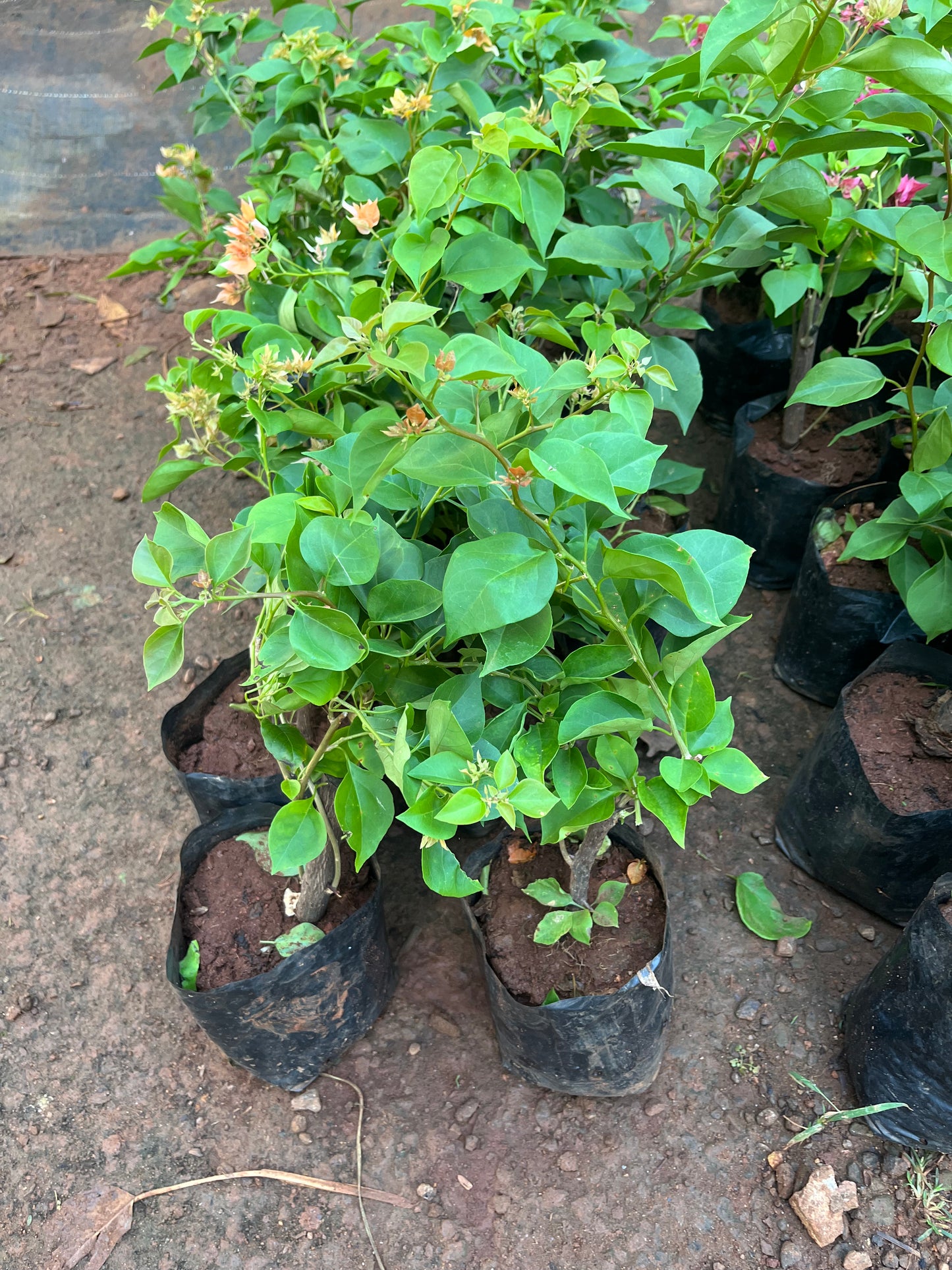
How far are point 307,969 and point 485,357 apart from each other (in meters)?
1.07

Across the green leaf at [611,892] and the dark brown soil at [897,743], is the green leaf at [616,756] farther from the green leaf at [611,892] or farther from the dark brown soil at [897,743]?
the dark brown soil at [897,743]

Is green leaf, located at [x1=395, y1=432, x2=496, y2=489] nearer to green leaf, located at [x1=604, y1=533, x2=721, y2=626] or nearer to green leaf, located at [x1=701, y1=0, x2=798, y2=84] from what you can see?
green leaf, located at [x1=604, y1=533, x2=721, y2=626]

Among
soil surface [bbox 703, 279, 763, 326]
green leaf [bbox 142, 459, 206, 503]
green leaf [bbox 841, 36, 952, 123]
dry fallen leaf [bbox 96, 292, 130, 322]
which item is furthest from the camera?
dry fallen leaf [bbox 96, 292, 130, 322]

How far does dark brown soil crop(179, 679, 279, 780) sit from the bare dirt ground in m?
0.29

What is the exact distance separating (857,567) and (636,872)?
0.88 meters

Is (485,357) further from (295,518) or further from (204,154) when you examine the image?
(204,154)

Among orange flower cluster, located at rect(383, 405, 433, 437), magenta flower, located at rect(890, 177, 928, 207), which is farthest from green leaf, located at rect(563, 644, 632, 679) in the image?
magenta flower, located at rect(890, 177, 928, 207)

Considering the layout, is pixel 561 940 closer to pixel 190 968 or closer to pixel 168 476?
pixel 190 968

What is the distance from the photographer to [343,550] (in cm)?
97

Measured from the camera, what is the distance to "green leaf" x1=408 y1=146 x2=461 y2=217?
45.8 inches

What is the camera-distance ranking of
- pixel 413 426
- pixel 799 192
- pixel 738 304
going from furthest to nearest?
pixel 738 304 → pixel 799 192 → pixel 413 426

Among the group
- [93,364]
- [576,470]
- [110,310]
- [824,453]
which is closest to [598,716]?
[576,470]

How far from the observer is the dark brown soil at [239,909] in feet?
4.94

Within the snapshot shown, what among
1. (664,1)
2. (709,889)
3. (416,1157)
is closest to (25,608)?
(416,1157)
